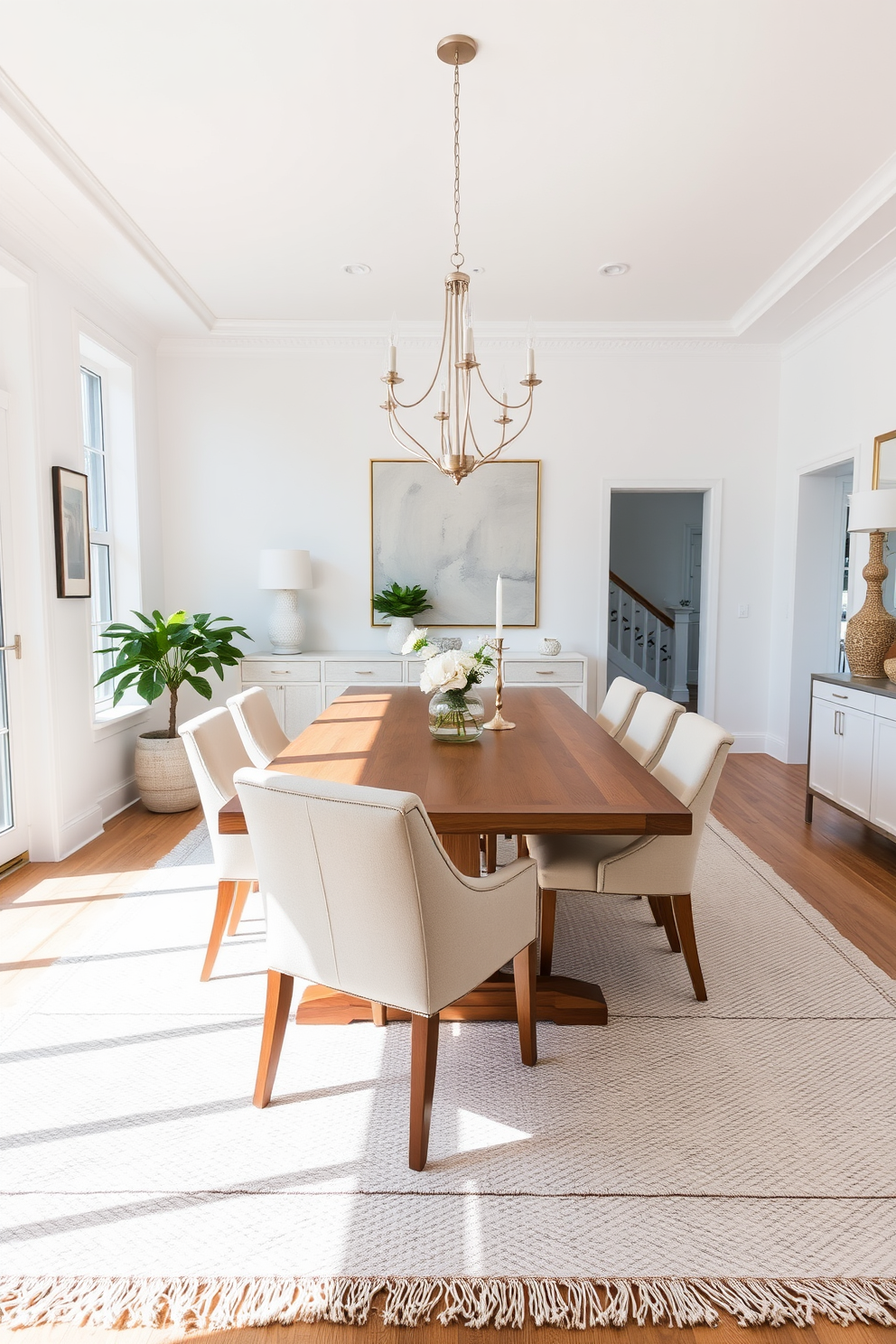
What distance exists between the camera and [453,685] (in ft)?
7.88

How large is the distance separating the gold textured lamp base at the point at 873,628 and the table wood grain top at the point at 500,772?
1798mm

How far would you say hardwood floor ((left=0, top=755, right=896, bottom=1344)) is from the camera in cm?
132

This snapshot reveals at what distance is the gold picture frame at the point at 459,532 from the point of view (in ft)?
17.9

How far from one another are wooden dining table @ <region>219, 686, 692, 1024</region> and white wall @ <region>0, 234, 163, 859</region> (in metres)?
1.55

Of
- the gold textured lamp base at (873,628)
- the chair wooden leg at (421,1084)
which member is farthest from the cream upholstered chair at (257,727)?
the gold textured lamp base at (873,628)

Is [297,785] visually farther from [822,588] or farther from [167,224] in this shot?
[822,588]

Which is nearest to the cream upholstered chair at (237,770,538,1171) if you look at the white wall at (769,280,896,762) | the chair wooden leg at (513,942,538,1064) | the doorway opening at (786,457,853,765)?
the chair wooden leg at (513,942,538,1064)

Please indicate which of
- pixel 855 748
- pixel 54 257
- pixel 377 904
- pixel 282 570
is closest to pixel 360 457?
pixel 282 570

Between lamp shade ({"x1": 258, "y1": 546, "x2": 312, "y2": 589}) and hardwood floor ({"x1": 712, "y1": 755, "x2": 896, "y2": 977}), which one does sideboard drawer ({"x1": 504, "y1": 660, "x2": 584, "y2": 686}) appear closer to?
hardwood floor ({"x1": 712, "y1": 755, "x2": 896, "y2": 977})

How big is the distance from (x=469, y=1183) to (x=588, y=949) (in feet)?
3.78

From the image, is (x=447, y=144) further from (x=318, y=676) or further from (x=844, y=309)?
(x=318, y=676)

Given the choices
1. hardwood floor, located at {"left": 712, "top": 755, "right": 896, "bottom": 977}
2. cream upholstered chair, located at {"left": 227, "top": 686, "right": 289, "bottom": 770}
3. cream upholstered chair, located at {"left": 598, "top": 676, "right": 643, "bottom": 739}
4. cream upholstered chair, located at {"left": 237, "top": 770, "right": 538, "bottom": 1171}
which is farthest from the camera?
cream upholstered chair, located at {"left": 598, "top": 676, "right": 643, "bottom": 739}

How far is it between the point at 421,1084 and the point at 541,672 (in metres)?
3.72

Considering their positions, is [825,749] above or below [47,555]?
below
